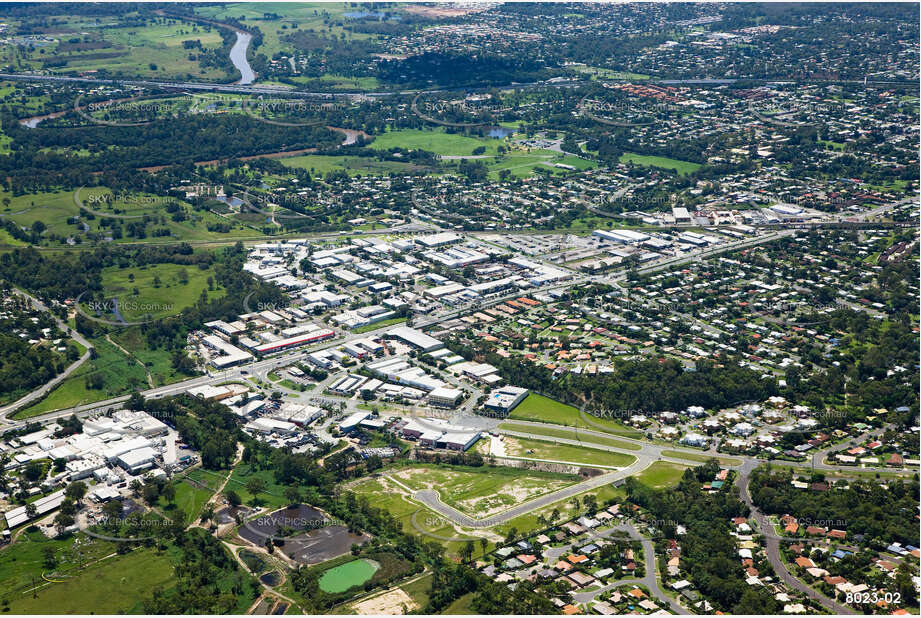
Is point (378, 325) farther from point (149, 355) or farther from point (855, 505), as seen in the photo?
point (855, 505)

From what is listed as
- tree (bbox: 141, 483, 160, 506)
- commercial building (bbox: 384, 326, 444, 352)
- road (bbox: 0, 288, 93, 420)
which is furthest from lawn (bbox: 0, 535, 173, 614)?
commercial building (bbox: 384, 326, 444, 352)

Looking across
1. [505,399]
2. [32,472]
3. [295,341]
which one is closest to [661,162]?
[295,341]

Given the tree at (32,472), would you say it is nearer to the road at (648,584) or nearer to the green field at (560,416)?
the green field at (560,416)

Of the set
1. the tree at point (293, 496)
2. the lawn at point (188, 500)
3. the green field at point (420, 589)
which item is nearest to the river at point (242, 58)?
the lawn at point (188, 500)

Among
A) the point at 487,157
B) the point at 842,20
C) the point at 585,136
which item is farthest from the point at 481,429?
Answer: the point at 842,20

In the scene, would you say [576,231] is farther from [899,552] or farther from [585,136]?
[899,552]

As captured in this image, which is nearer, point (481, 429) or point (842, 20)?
point (481, 429)
